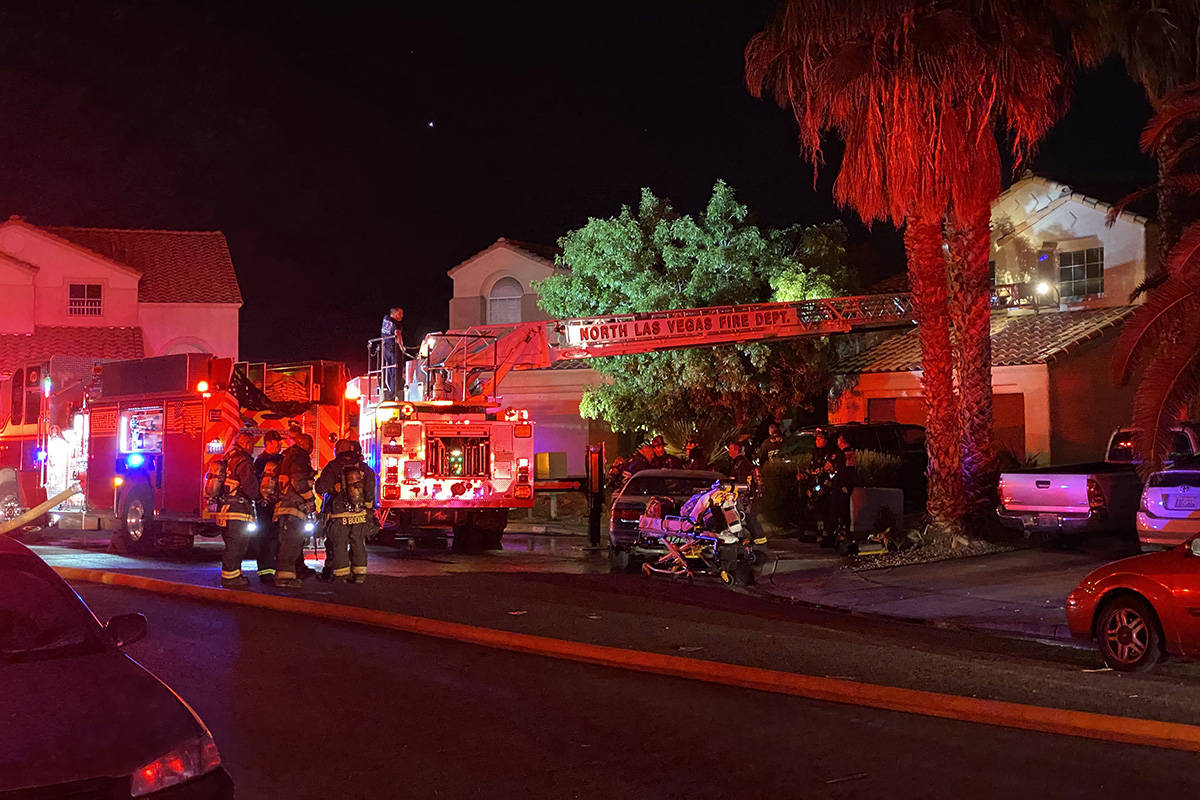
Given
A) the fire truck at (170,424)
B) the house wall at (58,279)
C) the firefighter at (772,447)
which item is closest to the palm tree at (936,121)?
the firefighter at (772,447)

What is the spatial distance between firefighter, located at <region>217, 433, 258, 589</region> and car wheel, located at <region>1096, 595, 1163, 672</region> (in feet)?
29.1

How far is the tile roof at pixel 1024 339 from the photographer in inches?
968

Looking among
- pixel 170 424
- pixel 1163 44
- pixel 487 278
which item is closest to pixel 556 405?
pixel 487 278

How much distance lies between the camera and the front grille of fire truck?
1933cm

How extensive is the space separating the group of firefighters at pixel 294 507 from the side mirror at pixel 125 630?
837 centimetres

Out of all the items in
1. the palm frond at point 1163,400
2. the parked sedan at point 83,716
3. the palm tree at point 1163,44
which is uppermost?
the palm tree at point 1163,44

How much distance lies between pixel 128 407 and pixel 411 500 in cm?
449

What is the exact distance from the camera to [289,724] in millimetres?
7477

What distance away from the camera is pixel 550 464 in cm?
3241

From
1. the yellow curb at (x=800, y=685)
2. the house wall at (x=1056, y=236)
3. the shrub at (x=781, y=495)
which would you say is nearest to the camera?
the yellow curb at (x=800, y=685)

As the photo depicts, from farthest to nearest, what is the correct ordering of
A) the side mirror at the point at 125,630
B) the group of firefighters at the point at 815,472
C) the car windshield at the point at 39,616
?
the group of firefighters at the point at 815,472 → the side mirror at the point at 125,630 → the car windshield at the point at 39,616

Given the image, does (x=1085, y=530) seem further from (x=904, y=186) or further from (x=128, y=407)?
(x=128, y=407)

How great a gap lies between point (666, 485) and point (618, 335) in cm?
481

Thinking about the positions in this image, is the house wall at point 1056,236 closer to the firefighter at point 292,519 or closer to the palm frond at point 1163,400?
the palm frond at point 1163,400
